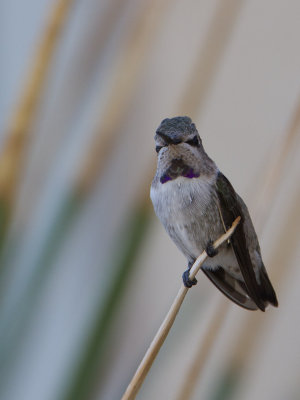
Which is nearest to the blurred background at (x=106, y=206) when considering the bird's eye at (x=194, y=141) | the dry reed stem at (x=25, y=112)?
the dry reed stem at (x=25, y=112)

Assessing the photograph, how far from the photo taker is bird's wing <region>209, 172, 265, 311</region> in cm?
97

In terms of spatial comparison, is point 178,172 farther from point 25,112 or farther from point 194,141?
point 25,112

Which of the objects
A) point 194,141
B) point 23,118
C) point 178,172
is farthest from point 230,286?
point 23,118

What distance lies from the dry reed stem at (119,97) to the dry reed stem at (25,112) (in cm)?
12

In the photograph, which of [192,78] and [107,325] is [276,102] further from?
[107,325]

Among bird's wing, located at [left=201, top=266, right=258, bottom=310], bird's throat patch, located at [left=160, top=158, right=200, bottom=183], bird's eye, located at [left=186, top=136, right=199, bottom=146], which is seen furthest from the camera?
bird's wing, located at [left=201, top=266, right=258, bottom=310]

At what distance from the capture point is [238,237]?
3.22 feet

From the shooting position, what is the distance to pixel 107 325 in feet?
2.83

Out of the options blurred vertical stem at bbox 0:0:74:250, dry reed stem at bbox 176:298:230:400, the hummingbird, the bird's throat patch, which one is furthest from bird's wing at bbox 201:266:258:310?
blurred vertical stem at bbox 0:0:74:250

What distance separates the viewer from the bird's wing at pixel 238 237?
97 centimetres

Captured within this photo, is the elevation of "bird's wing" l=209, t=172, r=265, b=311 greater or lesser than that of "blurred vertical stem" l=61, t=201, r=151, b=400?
greater

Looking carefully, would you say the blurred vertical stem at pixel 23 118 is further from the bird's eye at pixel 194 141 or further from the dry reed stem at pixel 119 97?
the bird's eye at pixel 194 141

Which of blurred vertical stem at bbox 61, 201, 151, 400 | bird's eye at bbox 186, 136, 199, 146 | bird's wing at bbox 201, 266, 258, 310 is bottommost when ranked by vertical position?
blurred vertical stem at bbox 61, 201, 151, 400

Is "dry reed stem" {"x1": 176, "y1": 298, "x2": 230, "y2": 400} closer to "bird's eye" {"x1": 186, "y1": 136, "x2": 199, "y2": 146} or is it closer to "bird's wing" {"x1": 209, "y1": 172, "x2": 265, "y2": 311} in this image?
"bird's wing" {"x1": 209, "y1": 172, "x2": 265, "y2": 311}
